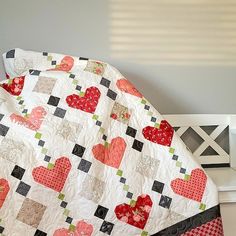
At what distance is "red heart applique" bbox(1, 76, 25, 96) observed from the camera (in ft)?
4.73

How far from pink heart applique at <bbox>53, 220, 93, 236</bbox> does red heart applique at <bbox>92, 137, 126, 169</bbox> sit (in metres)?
0.25

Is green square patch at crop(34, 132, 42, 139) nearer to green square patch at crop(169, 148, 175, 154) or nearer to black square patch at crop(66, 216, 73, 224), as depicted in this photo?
black square patch at crop(66, 216, 73, 224)

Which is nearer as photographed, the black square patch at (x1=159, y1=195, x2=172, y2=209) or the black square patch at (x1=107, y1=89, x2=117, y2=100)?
the black square patch at (x1=159, y1=195, x2=172, y2=209)

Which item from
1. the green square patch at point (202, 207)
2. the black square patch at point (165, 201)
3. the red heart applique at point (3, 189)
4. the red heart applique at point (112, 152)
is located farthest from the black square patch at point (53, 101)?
the green square patch at point (202, 207)

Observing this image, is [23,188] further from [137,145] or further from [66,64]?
[66,64]

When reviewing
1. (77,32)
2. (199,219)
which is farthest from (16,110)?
(199,219)

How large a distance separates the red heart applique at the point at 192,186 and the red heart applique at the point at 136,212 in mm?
131

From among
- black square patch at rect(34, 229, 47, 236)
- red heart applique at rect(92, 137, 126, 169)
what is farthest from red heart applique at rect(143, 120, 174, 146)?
black square patch at rect(34, 229, 47, 236)

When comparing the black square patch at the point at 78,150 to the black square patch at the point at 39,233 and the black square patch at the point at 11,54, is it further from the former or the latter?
the black square patch at the point at 11,54

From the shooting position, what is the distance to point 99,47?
1782 mm

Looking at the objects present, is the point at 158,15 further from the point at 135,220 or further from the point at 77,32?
the point at 135,220

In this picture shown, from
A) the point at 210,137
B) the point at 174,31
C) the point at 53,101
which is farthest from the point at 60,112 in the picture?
the point at 210,137

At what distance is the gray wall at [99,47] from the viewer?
67.5 inches

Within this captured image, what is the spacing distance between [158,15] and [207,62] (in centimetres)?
37
